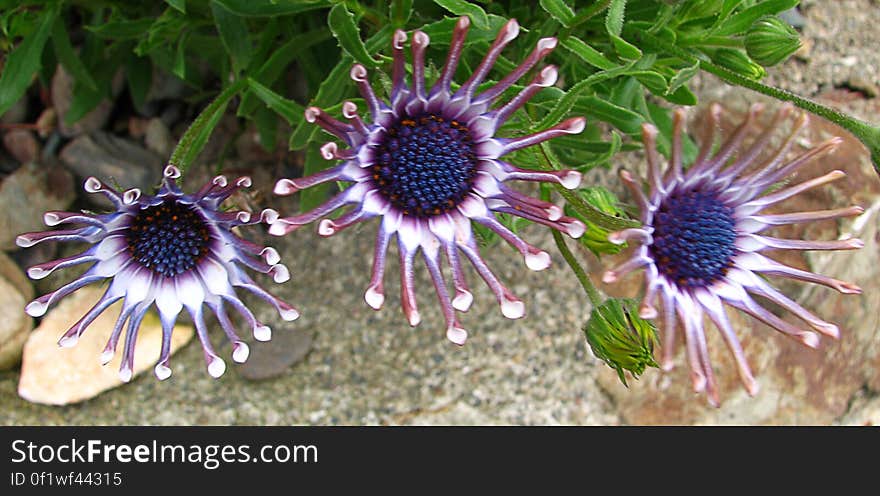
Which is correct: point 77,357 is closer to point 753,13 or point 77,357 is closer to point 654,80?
point 654,80

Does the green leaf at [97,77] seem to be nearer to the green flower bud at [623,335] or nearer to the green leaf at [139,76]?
the green leaf at [139,76]

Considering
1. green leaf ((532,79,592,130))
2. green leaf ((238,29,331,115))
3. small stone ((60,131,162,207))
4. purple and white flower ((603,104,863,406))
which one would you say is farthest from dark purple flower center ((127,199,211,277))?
small stone ((60,131,162,207))

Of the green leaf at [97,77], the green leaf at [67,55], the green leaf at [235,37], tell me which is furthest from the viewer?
the green leaf at [97,77]

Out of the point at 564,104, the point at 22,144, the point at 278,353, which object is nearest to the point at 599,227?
the point at 564,104

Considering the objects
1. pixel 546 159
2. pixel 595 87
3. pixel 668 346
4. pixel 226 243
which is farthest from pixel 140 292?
pixel 595 87

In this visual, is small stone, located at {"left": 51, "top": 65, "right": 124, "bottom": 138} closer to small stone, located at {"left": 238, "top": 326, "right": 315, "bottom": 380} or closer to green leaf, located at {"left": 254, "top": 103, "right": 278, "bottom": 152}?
green leaf, located at {"left": 254, "top": 103, "right": 278, "bottom": 152}

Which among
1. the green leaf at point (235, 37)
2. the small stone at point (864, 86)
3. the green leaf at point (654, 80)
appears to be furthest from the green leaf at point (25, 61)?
the small stone at point (864, 86)
